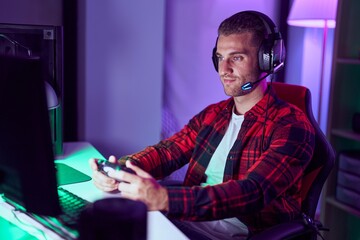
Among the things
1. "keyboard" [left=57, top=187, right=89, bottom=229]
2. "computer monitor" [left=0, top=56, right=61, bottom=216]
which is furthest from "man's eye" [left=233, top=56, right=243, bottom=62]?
"computer monitor" [left=0, top=56, right=61, bottom=216]

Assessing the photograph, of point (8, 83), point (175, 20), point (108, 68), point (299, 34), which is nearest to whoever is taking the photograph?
point (8, 83)

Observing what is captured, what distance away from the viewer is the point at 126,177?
1001 millimetres

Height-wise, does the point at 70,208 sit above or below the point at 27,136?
below

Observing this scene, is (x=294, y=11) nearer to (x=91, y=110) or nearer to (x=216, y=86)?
(x=216, y=86)

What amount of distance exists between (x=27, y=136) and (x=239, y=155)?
757 mm

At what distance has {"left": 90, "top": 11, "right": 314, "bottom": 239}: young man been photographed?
1081 mm

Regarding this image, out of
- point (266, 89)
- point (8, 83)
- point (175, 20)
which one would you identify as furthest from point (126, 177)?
point (175, 20)

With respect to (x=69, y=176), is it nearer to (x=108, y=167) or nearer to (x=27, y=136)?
(x=108, y=167)

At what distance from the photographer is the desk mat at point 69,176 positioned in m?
1.38

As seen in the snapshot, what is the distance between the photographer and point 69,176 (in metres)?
1.44

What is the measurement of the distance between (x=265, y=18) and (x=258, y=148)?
412mm

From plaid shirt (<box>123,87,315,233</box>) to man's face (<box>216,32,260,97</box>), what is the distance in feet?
0.29

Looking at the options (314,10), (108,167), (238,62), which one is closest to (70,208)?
(108,167)

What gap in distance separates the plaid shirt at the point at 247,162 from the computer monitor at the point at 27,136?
308 mm
